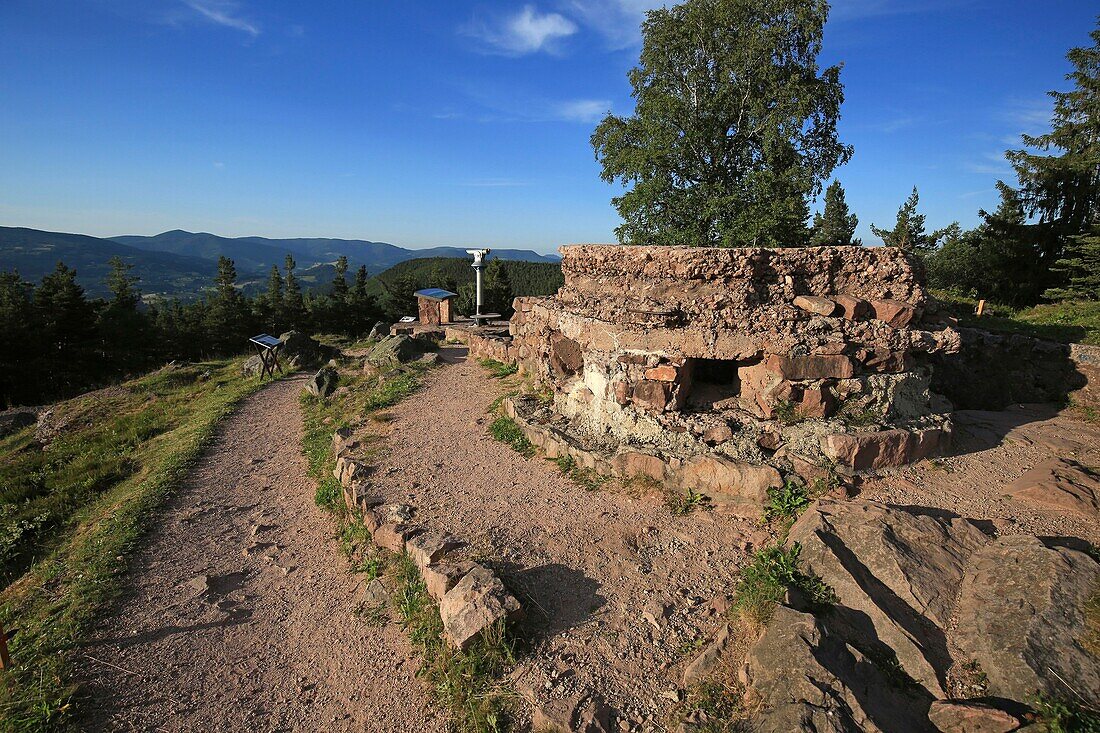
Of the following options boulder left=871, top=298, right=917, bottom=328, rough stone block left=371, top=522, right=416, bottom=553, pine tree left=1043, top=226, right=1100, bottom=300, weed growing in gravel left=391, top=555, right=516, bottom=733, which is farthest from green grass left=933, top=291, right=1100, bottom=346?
rough stone block left=371, top=522, right=416, bottom=553

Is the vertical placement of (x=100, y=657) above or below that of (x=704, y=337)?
below

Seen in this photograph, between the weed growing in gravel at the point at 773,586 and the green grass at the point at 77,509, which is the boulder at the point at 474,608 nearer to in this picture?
the weed growing in gravel at the point at 773,586

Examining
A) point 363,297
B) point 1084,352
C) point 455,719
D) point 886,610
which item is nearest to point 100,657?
point 455,719

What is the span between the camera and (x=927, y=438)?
644 cm

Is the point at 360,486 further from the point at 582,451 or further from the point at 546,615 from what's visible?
the point at 546,615

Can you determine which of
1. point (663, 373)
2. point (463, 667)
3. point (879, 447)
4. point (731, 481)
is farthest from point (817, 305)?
point (463, 667)

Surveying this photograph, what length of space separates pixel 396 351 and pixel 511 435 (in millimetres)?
7431

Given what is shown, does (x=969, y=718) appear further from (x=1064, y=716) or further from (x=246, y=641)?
(x=246, y=641)

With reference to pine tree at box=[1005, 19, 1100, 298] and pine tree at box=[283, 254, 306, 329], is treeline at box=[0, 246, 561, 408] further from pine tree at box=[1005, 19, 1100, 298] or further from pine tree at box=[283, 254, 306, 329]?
pine tree at box=[1005, 19, 1100, 298]

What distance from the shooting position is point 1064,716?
294 centimetres

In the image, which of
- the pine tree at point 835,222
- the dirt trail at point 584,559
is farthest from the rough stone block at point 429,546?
the pine tree at point 835,222

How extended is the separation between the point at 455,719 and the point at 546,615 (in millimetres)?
1096

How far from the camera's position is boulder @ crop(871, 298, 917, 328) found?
6.78m

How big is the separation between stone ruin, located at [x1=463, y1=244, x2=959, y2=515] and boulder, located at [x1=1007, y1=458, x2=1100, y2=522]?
988 mm
